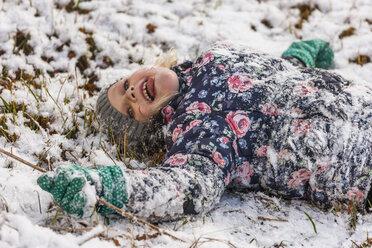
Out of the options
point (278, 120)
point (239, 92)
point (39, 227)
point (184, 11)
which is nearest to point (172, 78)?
point (239, 92)

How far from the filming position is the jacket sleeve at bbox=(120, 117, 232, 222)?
184 cm

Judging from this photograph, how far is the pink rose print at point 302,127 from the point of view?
88.6 inches

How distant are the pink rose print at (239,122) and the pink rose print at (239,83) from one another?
171 mm

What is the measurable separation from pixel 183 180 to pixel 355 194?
1031 millimetres

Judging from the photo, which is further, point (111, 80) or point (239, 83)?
point (111, 80)

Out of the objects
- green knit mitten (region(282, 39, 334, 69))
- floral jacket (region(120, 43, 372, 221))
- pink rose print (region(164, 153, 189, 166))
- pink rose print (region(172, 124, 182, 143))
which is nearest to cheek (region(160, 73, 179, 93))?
floral jacket (region(120, 43, 372, 221))

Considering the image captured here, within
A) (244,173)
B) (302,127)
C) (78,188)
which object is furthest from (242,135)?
(78,188)

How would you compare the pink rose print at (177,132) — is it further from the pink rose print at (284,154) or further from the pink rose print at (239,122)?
the pink rose print at (284,154)

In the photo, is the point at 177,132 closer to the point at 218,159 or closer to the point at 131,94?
the point at 218,159

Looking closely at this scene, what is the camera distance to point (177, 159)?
2.21 metres

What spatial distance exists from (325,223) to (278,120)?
668 millimetres

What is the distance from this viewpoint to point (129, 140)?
2.79 meters

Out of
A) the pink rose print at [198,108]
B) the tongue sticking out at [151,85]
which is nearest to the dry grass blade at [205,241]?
the pink rose print at [198,108]

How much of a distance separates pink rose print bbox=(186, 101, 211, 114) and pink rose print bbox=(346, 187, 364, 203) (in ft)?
3.19
